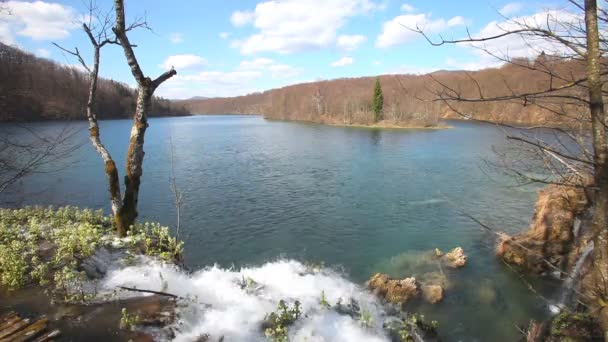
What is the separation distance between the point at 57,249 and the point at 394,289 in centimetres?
896

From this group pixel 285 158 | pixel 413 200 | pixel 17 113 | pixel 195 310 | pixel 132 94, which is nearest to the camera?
pixel 195 310

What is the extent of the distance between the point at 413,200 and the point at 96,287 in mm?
18071

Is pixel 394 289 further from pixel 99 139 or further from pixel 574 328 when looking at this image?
pixel 99 139

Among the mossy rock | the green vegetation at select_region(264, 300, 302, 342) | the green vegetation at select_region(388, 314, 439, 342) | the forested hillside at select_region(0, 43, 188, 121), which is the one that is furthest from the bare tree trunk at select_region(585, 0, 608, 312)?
the forested hillside at select_region(0, 43, 188, 121)

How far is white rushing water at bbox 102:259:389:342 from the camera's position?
6039 mm

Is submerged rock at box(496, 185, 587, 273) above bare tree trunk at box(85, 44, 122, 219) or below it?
below

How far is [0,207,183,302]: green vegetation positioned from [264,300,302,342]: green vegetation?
10.5 feet

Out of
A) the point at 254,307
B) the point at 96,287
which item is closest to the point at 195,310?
the point at 254,307

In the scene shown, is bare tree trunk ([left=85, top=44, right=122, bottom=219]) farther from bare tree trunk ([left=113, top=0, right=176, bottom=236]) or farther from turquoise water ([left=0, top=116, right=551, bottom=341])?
turquoise water ([left=0, top=116, right=551, bottom=341])

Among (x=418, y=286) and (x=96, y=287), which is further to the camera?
(x=418, y=286)

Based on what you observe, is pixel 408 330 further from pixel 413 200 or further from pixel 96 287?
pixel 413 200

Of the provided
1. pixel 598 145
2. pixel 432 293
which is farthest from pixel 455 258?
pixel 598 145

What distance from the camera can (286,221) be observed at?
57.3 feet

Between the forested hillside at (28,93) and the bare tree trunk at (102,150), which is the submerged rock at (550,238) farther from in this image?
the forested hillside at (28,93)
